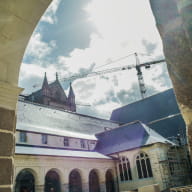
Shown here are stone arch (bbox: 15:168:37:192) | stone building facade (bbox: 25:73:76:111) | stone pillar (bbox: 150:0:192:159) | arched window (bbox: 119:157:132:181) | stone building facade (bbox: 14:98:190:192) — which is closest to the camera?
stone pillar (bbox: 150:0:192:159)

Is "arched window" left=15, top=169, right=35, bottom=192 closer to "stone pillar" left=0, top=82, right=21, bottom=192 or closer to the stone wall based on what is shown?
the stone wall

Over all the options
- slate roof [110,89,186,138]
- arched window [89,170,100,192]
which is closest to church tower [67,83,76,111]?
slate roof [110,89,186,138]

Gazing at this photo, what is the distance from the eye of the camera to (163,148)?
2020 centimetres

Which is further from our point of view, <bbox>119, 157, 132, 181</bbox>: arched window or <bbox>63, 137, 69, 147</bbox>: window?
<bbox>63, 137, 69, 147</bbox>: window

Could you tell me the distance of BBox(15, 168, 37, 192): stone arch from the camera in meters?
15.3

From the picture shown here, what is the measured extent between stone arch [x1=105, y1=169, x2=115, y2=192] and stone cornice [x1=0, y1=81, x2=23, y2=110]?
2038cm

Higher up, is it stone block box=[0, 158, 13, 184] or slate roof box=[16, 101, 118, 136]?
slate roof box=[16, 101, 118, 136]

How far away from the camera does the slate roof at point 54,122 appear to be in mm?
20847

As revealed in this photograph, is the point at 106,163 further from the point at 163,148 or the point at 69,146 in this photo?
the point at 163,148

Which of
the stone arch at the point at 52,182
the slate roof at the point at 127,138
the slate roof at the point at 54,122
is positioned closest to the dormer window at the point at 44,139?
the slate roof at the point at 54,122

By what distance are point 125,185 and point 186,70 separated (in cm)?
2152

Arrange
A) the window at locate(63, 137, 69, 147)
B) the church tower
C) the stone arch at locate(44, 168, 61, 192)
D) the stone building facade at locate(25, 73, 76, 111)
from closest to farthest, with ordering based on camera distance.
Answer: the stone arch at locate(44, 168, 61, 192)
the window at locate(63, 137, 69, 147)
the stone building facade at locate(25, 73, 76, 111)
the church tower

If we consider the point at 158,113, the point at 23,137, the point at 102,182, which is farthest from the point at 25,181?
the point at 158,113

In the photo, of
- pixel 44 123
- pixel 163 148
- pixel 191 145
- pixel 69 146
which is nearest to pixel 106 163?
pixel 69 146
